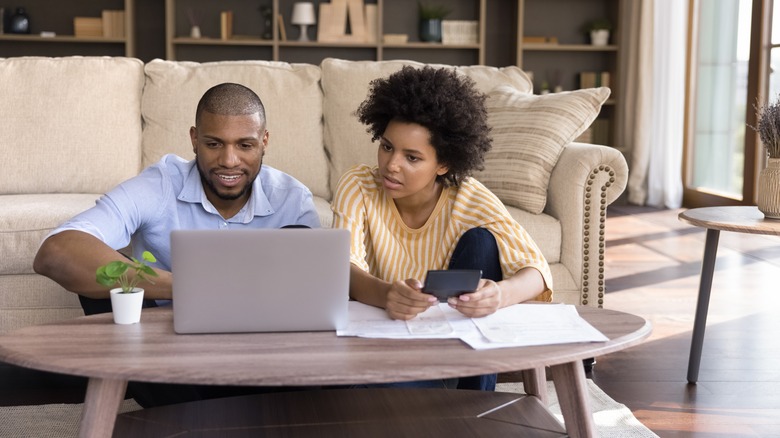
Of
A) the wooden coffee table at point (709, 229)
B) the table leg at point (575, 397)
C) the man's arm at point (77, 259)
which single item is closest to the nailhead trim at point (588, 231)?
the wooden coffee table at point (709, 229)

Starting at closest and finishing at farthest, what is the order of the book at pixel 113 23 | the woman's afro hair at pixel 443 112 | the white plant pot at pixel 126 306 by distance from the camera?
the white plant pot at pixel 126 306 → the woman's afro hair at pixel 443 112 → the book at pixel 113 23

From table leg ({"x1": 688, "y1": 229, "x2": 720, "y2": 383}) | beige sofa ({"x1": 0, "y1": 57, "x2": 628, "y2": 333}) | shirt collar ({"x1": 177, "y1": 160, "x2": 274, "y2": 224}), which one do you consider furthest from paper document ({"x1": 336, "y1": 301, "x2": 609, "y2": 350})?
beige sofa ({"x1": 0, "y1": 57, "x2": 628, "y2": 333})

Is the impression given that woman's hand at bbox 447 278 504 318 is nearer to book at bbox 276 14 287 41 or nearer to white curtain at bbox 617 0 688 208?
white curtain at bbox 617 0 688 208

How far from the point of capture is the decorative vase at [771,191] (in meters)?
2.37

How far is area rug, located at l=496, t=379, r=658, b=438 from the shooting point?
6.93 feet

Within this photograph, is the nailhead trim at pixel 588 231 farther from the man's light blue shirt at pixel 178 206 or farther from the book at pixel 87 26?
the book at pixel 87 26

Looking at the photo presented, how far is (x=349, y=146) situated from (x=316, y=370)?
1957mm

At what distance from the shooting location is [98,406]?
1.26 metres

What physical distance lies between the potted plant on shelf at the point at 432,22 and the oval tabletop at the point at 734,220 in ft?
14.3

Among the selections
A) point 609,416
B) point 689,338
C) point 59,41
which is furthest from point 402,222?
point 59,41

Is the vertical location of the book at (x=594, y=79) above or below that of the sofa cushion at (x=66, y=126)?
above

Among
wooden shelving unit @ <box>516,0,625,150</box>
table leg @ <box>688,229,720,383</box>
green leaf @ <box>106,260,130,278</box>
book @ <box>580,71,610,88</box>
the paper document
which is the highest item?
wooden shelving unit @ <box>516,0,625,150</box>

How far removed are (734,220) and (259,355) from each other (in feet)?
4.87

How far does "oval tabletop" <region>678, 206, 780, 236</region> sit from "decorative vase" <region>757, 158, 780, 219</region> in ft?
0.08
